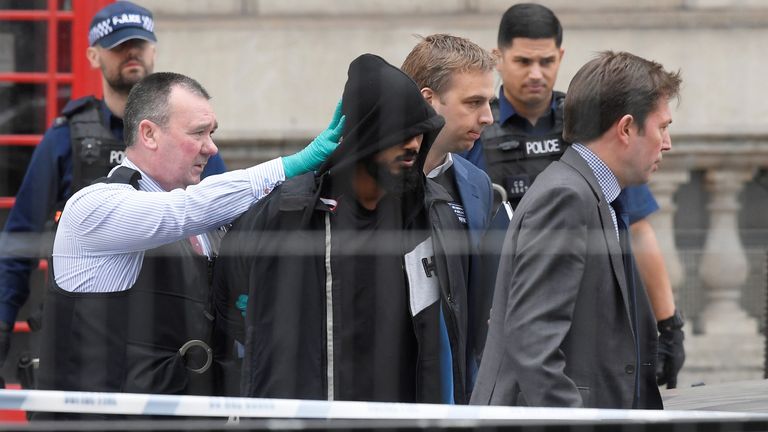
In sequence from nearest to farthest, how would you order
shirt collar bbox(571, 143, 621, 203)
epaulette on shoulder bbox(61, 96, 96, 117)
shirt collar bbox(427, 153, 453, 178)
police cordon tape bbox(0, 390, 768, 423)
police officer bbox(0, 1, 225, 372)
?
police cordon tape bbox(0, 390, 768, 423)
shirt collar bbox(571, 143, 621, 203)
shirt collar bbox(427, 153, 453, 178)
police officer bbox(0, 1, 225, 372)
epaulette on shoulder bbox(61, 96, 96, 117)

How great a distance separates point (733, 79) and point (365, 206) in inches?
132

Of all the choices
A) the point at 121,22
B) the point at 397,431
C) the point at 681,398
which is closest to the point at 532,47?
the point at 121,22

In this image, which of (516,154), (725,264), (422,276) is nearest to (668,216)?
(725,264)

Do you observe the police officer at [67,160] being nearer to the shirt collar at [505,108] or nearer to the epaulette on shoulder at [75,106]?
the epaulette on shoulder at [75,106]

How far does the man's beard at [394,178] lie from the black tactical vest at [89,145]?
1.56 m

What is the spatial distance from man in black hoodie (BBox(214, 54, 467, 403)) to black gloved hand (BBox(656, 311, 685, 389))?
149 cm

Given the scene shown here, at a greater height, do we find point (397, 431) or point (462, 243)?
point (462, 243)

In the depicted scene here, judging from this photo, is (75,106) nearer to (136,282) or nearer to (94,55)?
(94,55)

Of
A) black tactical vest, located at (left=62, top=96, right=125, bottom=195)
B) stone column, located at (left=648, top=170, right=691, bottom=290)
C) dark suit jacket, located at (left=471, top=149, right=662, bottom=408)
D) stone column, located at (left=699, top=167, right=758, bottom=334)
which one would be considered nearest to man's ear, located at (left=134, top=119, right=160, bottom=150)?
dark suit jacket, located at (left=471, top=149, right=662, bottom=408)

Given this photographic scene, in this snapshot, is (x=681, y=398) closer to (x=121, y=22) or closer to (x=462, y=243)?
(x=462, y=243)

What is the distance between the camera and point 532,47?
4.81 meters

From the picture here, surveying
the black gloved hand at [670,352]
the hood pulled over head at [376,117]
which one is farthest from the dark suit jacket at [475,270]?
the black gloved hand at [670,352]

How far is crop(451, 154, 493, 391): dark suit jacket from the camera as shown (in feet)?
11.8

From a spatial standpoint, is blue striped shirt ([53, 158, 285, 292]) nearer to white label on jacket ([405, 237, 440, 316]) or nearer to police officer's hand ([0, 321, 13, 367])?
white label on jacket ([405, 237, 440, 316])
